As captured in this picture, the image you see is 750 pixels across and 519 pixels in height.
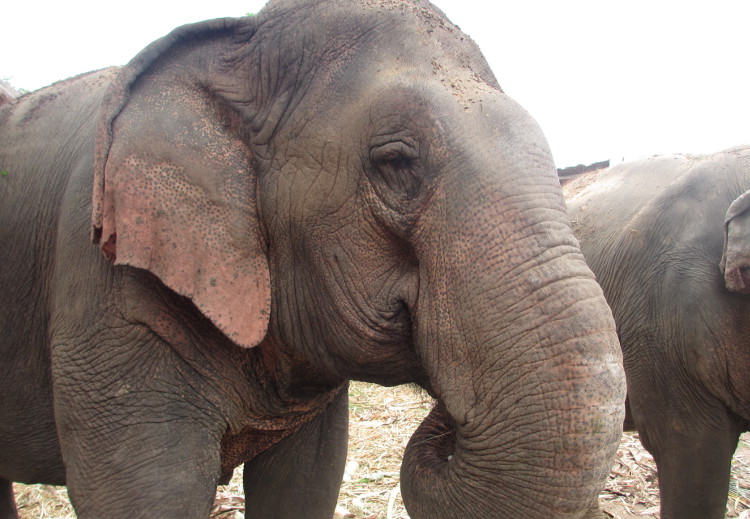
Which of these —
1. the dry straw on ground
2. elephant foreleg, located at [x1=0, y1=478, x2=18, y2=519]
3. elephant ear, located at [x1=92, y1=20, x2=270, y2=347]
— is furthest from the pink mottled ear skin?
the dry straw on ground

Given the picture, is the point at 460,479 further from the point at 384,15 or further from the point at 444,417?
the point at 384,15

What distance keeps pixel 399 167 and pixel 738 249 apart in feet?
8.39

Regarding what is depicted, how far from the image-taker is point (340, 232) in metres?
1.96

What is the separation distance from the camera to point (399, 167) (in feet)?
6.25

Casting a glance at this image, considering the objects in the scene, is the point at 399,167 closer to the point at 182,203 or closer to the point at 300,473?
the point at 182,203

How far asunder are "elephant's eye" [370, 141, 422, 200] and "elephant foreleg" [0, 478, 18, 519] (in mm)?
2829

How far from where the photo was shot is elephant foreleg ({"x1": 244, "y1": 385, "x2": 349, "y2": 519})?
9.59 ft

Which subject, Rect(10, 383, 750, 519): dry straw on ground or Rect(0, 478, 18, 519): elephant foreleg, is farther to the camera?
Rect(10, 383, 750, 519): dry straw on ground

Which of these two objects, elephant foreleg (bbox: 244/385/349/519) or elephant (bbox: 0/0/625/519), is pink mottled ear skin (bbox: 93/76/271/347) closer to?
elephant (bbox: 0/0/625/519)

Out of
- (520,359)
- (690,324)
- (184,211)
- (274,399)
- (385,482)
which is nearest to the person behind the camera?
(520,359)

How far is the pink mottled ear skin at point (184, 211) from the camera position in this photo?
1988 mm

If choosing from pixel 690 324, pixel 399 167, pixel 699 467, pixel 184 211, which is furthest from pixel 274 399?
pixel 699 467

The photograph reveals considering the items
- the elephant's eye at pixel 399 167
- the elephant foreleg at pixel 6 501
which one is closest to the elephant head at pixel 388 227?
the elephant's eye at pixel 399 167

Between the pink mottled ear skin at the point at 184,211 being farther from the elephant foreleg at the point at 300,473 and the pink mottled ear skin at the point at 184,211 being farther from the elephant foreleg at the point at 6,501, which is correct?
the elephant foreleg at the point at 6,501
